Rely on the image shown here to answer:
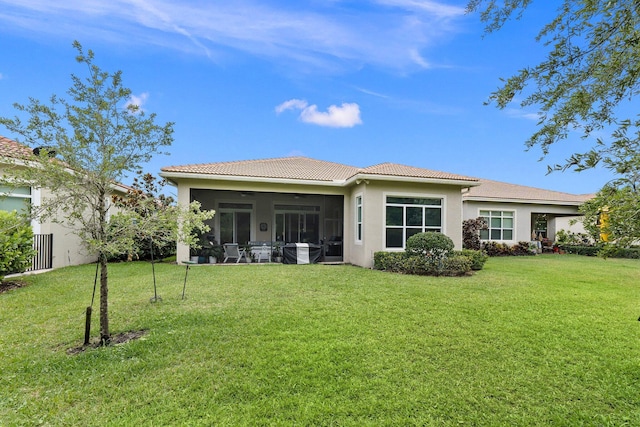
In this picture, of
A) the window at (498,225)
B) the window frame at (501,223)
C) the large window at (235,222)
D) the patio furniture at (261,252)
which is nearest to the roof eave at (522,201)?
the window frame at (501,223)

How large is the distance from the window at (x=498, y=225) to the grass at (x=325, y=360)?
1219 centimetres

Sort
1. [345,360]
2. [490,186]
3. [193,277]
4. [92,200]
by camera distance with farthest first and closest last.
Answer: [490,186]
[193,277]
[92,200]
[345,360]

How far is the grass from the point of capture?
10.2 ft

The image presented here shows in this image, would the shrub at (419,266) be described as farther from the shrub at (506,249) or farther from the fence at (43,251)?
the fence at (43,251)

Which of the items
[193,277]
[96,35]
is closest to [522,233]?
[193,277]

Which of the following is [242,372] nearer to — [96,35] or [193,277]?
[193,277]

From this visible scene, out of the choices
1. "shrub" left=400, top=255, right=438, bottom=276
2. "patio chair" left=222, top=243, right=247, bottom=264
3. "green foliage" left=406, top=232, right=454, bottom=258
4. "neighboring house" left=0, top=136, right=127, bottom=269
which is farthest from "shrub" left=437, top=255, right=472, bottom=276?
"neighboring house" left=0, top=136, right=127, bottom=269

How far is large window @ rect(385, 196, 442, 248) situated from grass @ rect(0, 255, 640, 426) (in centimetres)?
533

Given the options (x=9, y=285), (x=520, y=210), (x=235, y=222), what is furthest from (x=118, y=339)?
(x=520, y=210)

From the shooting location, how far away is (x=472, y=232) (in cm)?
1761

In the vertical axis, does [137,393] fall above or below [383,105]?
below

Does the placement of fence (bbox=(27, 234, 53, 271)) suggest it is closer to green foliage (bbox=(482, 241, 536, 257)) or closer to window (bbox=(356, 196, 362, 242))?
window (bbox=(356, 196, 362, 242))

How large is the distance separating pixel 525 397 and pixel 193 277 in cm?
910

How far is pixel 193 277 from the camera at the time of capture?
32.8 ft
